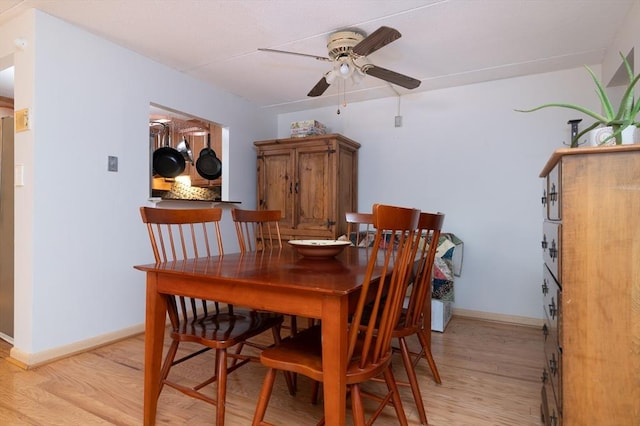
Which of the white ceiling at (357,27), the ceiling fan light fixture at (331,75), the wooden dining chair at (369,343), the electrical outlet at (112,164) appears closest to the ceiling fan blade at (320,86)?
the ceiling fan light fixture at (331,75)

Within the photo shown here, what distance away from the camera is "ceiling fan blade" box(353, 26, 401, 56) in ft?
6.43

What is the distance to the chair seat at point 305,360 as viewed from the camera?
1.16m

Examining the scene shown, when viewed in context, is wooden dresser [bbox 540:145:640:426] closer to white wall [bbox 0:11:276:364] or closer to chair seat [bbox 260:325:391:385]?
chair seat [bbox 260:325:391:385]

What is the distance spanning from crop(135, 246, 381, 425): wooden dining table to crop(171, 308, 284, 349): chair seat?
0.47 feet

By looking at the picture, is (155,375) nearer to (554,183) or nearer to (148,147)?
(554,183)

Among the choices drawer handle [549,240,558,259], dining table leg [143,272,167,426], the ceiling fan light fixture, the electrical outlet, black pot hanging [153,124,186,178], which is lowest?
dining table leg [143,272,167,426]

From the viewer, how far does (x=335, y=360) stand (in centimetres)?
109

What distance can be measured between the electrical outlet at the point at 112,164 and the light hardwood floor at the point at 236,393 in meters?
1.34

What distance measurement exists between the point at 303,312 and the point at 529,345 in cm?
237

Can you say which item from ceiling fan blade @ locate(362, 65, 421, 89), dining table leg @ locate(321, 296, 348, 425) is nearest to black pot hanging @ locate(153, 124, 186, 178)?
ceiling fan blade @ locate(362, 65, 421, 89)

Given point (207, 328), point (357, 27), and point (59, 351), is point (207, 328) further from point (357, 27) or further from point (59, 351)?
point (357, 27)

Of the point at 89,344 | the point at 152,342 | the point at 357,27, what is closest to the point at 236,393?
the point at 152,342

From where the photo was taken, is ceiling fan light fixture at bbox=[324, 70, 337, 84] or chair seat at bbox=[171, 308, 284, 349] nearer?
chair seat at bbox=[171, 308, 284, 349]

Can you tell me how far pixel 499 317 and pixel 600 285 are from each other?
2689 mm
